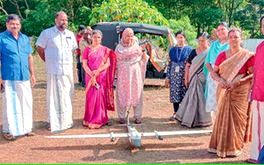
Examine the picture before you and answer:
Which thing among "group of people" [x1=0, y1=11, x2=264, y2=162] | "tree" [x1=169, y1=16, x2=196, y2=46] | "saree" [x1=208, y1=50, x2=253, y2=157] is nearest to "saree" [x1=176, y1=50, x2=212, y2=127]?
"group of people" [x1=0, y1=11, x2=264, y2=162]

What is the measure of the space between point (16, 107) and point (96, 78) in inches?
57.0

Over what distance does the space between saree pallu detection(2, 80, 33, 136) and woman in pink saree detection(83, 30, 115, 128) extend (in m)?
1.11

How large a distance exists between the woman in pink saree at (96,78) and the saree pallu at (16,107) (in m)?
1.11

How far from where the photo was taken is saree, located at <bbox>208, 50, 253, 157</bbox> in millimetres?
5668

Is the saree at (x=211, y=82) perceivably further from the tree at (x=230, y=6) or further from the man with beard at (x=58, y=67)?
the tree at (x=230, y=6)

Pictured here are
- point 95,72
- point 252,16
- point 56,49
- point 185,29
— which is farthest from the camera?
point 252,16

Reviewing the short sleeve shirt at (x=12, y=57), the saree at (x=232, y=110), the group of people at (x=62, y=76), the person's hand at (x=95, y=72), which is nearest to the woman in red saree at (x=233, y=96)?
the saree at (x=232, y=110)

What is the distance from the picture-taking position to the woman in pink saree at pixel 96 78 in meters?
7.48

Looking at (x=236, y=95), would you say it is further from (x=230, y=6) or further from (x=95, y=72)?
(x=230, y=6)

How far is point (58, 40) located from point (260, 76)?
3.25 meters

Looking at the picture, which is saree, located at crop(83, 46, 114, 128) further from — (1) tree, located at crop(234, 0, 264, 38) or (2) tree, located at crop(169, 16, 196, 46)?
(1) tree, located at crop(234, 0, 264, 38)

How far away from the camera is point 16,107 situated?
6.68m

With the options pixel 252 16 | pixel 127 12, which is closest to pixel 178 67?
pixel 127 12

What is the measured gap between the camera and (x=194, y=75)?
7.45 m
